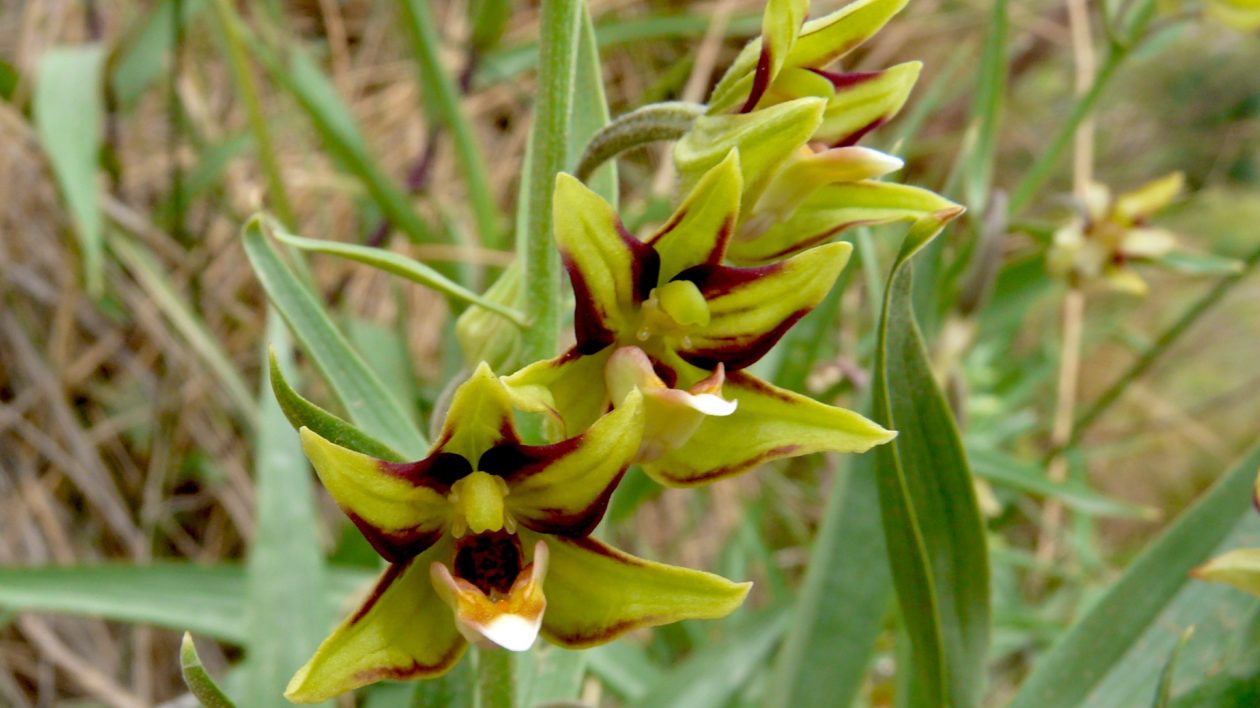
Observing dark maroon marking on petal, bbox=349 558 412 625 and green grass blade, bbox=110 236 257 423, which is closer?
dark maroon marking on petal, bbox=349 558 412 625

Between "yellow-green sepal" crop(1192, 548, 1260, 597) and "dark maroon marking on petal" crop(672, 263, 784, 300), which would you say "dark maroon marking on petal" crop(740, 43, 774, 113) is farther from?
"yellow-green sepal" crop(1192, 548, 1260, 597)

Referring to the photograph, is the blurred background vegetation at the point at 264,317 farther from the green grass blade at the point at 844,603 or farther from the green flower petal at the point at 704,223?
the green flower petal at the point at 704,223

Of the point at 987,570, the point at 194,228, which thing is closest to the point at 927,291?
the point at 987,570

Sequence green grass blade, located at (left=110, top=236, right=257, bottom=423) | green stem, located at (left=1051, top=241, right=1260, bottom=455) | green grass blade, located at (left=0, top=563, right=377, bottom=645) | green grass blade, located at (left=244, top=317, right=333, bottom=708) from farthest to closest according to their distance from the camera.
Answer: green grass blade, located at (left=110, top=236, right=257, bottom=423), green stem, located at (left=1051, top=241, right=1260, bottom=455), green grass blade, located at (left=0, top=563, right=377, bottom=645), green grass blade, located at (left=244, top=317, right=333, bottom=708)

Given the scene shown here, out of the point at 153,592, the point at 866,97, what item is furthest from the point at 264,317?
the point at 866,97

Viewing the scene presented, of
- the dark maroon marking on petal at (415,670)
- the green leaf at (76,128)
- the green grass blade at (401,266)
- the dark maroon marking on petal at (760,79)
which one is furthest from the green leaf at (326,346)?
the green leaf at (76,128)

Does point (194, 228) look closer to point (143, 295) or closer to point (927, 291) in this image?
point (143, 295)

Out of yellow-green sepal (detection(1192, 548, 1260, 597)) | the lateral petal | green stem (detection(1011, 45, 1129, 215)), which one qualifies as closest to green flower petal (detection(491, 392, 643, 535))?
the lateral petal

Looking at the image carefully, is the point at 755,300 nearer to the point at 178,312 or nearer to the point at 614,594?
the point at 614,594
